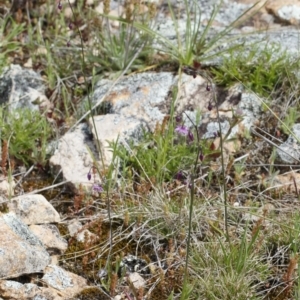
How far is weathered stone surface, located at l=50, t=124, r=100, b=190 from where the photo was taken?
3215 mm

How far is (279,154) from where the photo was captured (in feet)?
10.8

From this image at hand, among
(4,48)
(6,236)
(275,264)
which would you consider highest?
(4,48)

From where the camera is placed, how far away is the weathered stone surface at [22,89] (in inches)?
145

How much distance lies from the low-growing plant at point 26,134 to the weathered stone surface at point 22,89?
0.20m

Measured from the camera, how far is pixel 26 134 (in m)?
3.30

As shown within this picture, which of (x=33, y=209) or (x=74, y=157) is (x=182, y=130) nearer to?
(x=74, y=157)

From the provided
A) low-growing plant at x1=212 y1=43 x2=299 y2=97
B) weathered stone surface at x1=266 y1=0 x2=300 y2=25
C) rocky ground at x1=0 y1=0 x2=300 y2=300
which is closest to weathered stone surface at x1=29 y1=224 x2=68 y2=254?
rocky ground at x1=0 y1=0 x2=300 y2=300

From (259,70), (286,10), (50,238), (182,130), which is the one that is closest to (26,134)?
(50,238)

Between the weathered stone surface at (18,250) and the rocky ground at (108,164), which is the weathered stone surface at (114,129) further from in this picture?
the weathered stone surface at (18,250)

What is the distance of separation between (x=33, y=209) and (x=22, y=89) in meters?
1.06

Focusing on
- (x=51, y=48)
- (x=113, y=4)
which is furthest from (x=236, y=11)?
(x=51, y=48)

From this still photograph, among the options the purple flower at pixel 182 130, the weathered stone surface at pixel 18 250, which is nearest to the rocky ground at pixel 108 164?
the weathered stone surface at pixel 18 250

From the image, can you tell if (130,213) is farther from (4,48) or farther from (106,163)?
(4,48)

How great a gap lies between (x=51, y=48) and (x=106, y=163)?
44.5 inches
